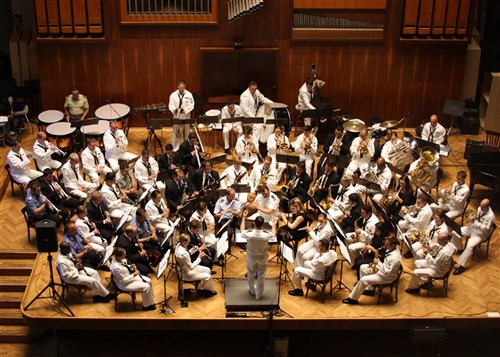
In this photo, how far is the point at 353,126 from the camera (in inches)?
577

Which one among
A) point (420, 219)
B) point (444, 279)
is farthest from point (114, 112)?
point (444, 279)

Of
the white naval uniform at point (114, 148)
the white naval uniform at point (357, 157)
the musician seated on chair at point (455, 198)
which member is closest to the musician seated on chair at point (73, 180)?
the white naval uniform at point (114, 148)

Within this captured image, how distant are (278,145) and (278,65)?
2879mm

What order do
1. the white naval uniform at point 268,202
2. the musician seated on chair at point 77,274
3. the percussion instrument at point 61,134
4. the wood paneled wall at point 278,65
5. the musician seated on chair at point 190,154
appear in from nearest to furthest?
the musician seated on chair at point 77,274, the white naval uniform at point 268,202, the musician seated on chair at point 190,154, the percussion instrument at point 61,134, the wood paneled wall at point 278,65

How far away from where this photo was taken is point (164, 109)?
15.5 metres

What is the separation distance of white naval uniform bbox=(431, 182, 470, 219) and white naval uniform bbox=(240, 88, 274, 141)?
4.19m

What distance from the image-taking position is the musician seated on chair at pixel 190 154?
13680mm

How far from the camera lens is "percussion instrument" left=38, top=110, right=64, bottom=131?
14727mm

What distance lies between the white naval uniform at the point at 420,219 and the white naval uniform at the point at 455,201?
0.52m

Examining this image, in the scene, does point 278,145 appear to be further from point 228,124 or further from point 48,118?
point 48,118

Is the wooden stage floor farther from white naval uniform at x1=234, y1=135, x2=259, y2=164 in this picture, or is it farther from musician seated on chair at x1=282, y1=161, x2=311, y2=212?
white naval uniform at x1=234, y1=135, x2=259, y2=164

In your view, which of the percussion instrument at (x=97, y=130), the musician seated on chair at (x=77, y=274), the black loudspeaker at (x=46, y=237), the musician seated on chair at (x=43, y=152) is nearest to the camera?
the black loudspeaker at (x=46, y=237)

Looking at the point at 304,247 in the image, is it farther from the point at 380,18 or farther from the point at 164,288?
the point at 380,18

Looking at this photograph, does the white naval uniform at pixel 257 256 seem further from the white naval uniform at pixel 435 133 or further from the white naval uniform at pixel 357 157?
the white naval uniform at pixel 435 133
